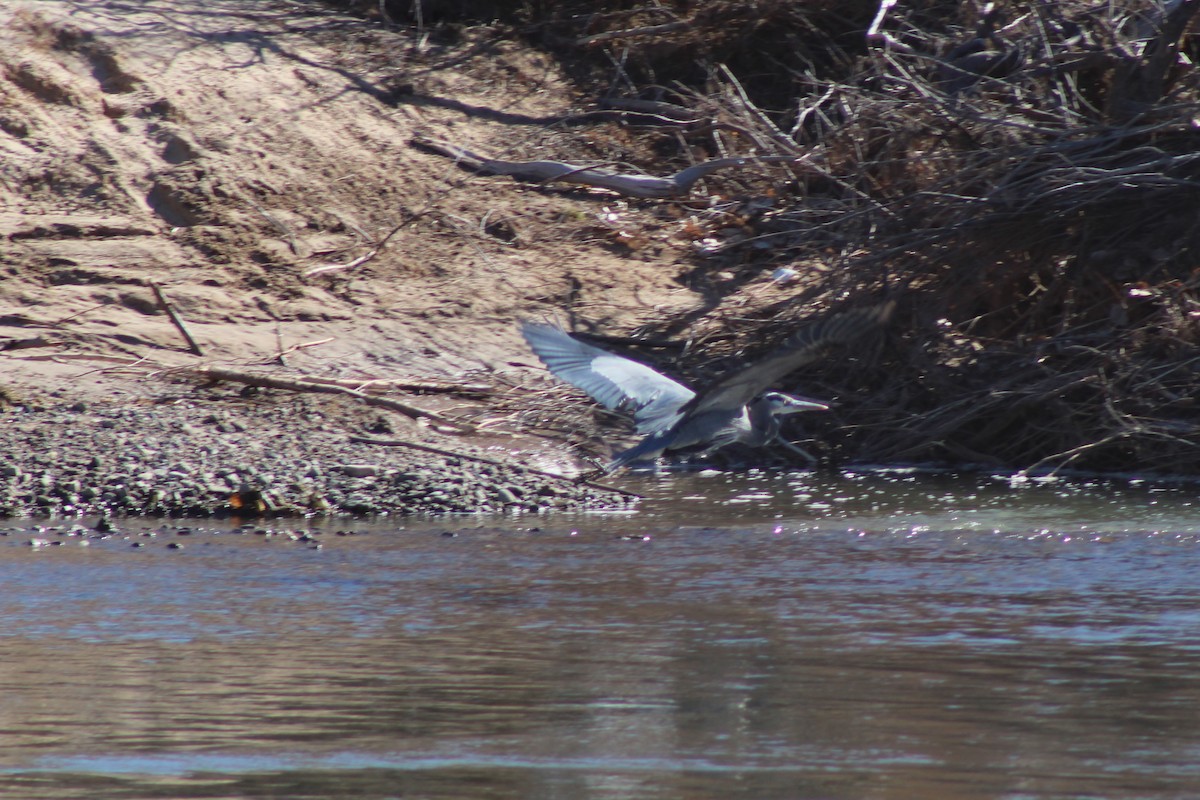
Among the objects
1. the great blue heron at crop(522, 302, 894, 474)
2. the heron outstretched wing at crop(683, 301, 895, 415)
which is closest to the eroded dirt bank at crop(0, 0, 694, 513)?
the great blue heron at crop(522, 302, 894, 474)

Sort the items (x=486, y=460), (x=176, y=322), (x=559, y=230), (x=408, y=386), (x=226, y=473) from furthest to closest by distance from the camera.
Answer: (x=559, y=230) → (x=176, y=322) → (x=408, y=386) → (x=486, y=460) → (x=226, y=473)

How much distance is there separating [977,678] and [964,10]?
6681 mm

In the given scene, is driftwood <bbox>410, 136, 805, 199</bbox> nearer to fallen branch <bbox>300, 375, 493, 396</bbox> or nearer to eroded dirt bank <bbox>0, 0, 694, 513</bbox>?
eroded dirt bank <bbox>0, 0, 694, 513</bbox>

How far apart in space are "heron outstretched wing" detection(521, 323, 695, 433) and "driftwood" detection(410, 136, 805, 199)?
3.51m

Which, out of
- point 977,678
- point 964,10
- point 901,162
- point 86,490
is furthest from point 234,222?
point 977,678

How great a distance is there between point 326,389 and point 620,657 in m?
4.28

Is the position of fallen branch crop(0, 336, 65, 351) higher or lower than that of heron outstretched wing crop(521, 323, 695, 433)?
higher

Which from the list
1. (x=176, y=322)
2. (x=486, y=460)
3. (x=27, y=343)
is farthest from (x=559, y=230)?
(x=27, y=343)

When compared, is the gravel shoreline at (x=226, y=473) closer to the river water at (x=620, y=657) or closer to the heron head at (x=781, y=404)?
the river water at (x=620, y=657)

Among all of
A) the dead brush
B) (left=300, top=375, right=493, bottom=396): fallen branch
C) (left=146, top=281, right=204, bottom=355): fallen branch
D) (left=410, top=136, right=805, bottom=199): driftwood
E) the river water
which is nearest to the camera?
the river water

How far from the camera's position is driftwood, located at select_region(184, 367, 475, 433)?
864 centimetres

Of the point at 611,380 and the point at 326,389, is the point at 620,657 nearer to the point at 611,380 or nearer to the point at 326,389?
the point at 611,380

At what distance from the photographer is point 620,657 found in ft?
15.8

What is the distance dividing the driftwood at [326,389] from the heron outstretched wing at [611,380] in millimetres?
1902
